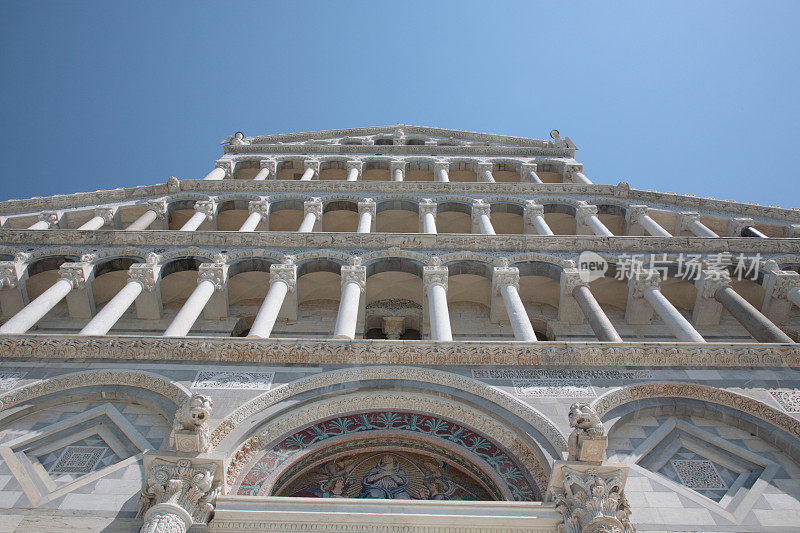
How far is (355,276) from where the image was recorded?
1405cm

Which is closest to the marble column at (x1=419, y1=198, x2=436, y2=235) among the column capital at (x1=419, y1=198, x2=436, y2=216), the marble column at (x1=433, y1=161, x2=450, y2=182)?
the column capital at (x1=419, y1=198, x2=436, y2=216)

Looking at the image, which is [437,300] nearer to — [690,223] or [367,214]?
[367,214]

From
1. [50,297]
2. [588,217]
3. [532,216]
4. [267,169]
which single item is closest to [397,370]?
[50,297]

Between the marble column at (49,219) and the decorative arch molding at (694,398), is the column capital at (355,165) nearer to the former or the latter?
the marble column at (49,219)

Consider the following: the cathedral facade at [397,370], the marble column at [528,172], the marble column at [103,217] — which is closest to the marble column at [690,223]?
the cathedral facade at [397,370]

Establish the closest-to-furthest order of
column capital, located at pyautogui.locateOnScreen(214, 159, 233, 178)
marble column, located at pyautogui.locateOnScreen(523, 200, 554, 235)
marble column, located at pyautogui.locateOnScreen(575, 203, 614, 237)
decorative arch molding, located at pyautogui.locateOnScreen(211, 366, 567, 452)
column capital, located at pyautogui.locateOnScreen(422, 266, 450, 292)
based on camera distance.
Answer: decorative arch molding, located at pyautogui.locateOnScreen(211, 366, 567, 452) → column capital, located at pyautogui.locateOnScreen(422, 266, 450, 292) → marble column, located at pyautogui.locateOnScreen(575, 203, 614, 237) → marble column, located at pyautogui.locateOnScreen(523, 200, 554, 235) → column capital, located at pyautogui.locateOnScreen(214, 159, 233, 178)

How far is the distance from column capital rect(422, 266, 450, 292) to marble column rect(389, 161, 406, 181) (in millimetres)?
9584

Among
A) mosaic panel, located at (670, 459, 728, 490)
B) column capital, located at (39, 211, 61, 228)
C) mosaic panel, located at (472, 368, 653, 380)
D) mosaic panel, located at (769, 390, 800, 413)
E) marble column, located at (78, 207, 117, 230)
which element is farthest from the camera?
marble column, located at (78, 207, 117, 230)

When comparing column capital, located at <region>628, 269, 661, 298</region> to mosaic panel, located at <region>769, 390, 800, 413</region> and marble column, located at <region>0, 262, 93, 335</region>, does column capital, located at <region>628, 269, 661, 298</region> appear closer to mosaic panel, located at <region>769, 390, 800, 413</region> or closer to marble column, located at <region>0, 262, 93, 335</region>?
mosaic panel, located at <region>769, 390, 800, 413</region>

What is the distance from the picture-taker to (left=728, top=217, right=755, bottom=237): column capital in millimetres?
17922

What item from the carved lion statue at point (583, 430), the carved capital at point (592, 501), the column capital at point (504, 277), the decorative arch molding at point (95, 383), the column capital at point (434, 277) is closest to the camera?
the carved capital at point (592, 501)

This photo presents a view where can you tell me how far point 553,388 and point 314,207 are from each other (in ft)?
35.1

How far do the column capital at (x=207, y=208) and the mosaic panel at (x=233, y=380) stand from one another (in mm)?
9233

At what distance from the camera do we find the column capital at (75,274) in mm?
14242
